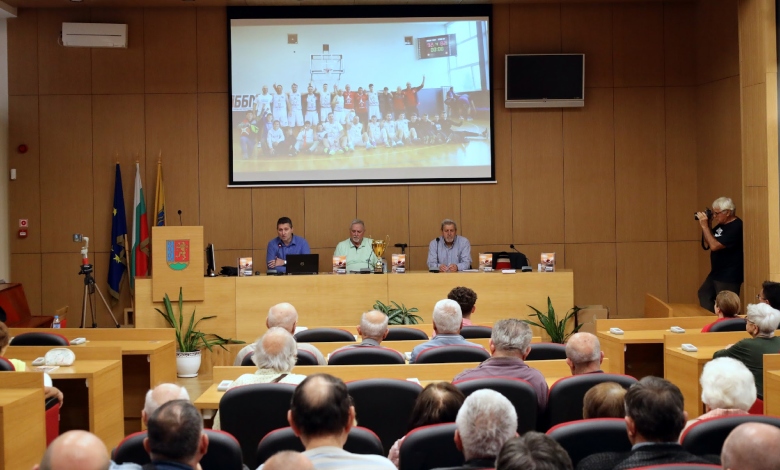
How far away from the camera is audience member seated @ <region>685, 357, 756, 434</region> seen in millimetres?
3314

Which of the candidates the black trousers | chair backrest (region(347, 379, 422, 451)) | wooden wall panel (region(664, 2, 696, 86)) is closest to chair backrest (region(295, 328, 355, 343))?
chair backrest (region(347, 379, 422, 451))

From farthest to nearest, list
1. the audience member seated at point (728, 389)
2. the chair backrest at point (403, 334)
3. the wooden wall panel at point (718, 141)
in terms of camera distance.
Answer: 1. the wooden wall panel at point (718, 141)
2. the chair backrest at point (403, 334)
3. the audience member seated at point (728, 389)

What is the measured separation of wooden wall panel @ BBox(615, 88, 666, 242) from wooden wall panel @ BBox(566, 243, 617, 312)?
29cm

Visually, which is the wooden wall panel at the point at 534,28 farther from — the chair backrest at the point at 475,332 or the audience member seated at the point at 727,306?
the chair backrest at the point at 475,332

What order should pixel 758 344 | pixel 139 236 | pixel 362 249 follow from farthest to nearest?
pixel 139 236 < pixel 362 249 < pixel 758 344

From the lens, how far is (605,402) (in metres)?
3.16

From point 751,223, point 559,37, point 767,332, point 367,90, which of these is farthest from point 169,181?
point 767,332

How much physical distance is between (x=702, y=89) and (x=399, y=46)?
145 inches

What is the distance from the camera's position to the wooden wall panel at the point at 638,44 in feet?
34.8

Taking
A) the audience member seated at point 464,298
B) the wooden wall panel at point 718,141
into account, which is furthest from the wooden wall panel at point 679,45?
the audience member seated at point 464,298

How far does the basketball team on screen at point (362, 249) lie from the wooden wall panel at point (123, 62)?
2807 mm

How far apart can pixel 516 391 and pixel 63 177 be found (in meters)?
8.10

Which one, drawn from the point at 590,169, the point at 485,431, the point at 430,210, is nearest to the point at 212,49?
the point at 430,210

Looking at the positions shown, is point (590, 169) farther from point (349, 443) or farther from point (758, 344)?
point (349, 443)
